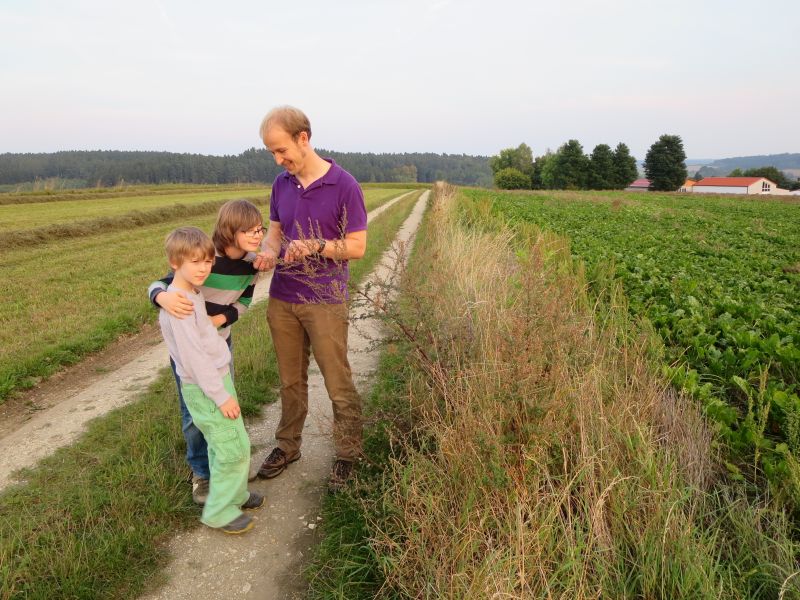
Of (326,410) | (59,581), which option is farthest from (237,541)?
(326,410)

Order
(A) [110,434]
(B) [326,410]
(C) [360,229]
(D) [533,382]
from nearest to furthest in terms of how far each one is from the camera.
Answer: (D) [533,382] → (C) [360,229] → (A) [110,434] → (B) [326,410]

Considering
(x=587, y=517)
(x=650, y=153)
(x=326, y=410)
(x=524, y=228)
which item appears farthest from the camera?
(x=650, y=153)

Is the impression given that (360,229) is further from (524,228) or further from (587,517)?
(524,228)

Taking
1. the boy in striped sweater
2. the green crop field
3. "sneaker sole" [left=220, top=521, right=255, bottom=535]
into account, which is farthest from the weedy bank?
the green crop field

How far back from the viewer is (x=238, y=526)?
8.91 ft

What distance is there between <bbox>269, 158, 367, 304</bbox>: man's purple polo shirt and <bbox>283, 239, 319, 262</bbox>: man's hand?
155mm

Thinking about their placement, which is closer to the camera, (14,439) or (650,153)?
(14,439)

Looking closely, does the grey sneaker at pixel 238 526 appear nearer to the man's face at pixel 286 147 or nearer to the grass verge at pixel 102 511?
the grass verge at pixel 102 511

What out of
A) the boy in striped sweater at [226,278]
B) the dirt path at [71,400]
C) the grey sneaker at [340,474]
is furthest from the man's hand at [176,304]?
the dirt path at [71,400]

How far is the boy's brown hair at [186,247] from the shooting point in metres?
2.54

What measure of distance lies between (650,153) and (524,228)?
68.3 m

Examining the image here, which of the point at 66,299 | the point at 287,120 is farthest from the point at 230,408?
the point at 66,299

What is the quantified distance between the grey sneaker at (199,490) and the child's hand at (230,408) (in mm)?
668

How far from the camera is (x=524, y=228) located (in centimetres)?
945
